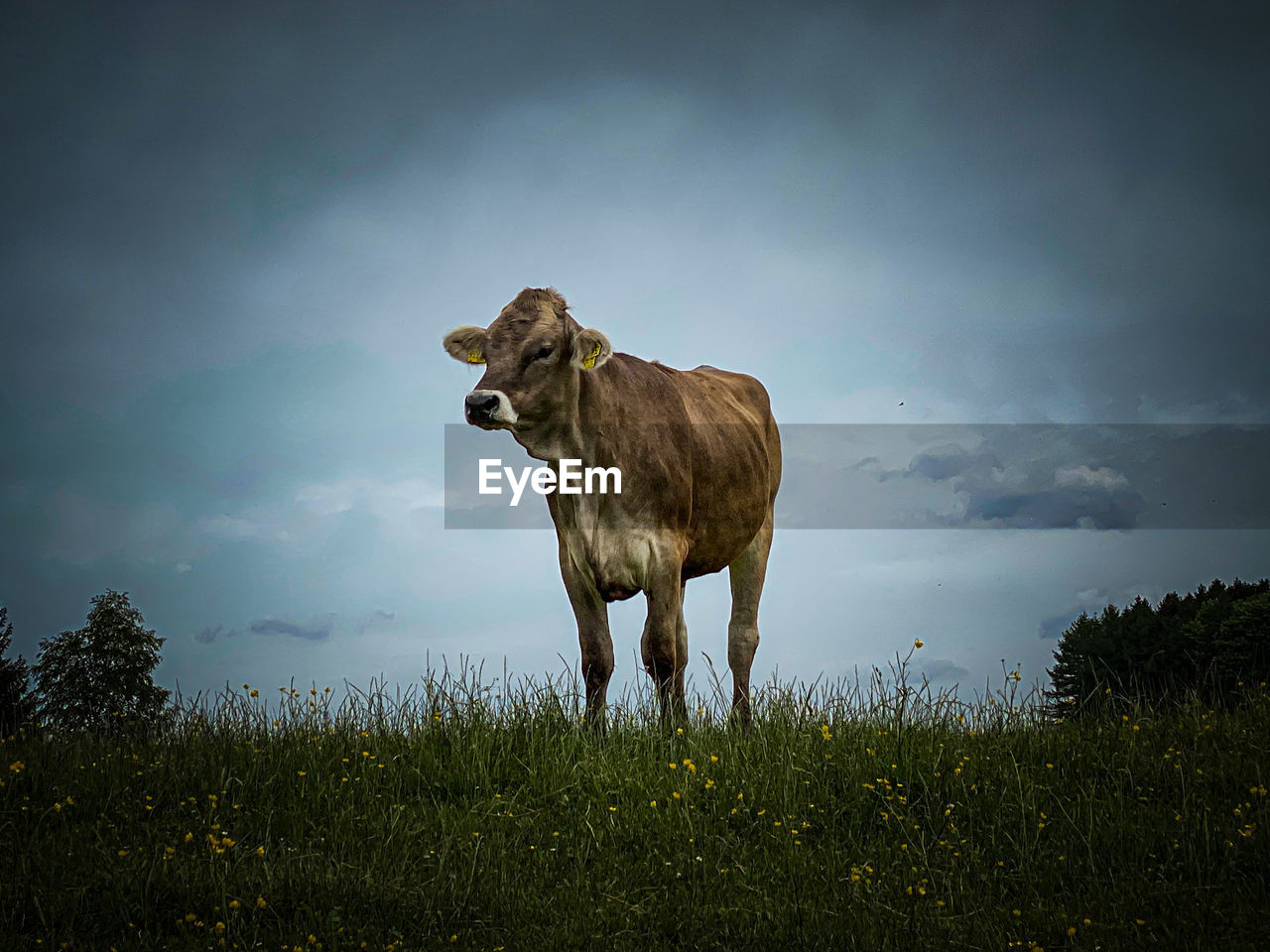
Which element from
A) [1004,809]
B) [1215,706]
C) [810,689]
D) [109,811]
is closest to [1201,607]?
[1215,706]

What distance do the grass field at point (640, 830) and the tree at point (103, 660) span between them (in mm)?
12719

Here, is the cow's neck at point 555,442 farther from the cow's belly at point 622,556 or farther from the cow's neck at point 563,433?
the cow's belly at point 622,556

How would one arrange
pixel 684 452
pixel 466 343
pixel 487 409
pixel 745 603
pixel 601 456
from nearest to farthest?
1. pixel 487 409
2. pixel 601 456
3. pixel 466 343
4. pixel 684 452
5. pixel 745 603

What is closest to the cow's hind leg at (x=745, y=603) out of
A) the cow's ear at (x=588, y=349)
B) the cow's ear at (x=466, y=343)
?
the cow's ear at (x=588, y=349)

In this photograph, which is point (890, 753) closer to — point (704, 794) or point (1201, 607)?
point (704, 794)

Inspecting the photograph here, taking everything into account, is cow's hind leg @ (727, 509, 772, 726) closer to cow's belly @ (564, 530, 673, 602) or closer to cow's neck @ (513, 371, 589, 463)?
cow's belly @ (564, 530, 673, 602)

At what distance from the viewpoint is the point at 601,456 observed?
374 inches

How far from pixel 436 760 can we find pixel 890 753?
3.45 meters

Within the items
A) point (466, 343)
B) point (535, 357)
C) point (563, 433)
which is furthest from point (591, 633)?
point (466, 343)

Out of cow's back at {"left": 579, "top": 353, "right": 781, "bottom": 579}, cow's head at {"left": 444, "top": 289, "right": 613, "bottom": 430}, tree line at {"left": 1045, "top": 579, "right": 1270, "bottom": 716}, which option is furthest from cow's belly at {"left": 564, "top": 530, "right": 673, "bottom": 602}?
tree line at {"left": 1045, "top": 579, "right": 1270, "bottom": 716}

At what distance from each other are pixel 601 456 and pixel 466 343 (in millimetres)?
1693

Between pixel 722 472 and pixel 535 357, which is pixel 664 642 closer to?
pixel 722 472

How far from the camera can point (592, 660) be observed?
9.44m

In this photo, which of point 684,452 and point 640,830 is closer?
point 640,830
